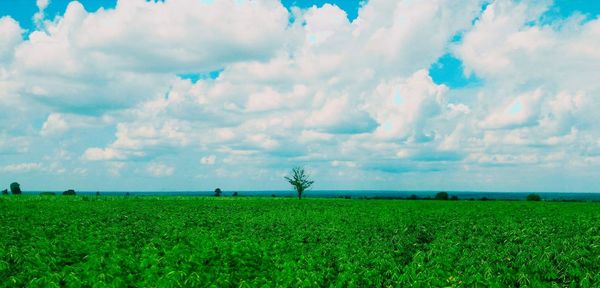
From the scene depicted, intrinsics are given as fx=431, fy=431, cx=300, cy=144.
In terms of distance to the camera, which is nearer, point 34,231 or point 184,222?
point 34,231

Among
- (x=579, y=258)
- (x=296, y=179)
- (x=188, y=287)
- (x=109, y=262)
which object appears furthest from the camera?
(x=296, y=179)

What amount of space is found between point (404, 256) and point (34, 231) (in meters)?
24.7

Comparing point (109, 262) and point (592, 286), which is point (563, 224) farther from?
point (109, 262)

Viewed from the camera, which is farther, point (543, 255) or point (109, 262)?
point (543, 255)

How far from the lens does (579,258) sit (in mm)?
20969

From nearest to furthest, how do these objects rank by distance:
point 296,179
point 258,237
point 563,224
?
1. point 258,237
2. point 563,224
3. point 296,179

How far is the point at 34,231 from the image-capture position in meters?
29.6

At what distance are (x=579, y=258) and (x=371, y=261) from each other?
32.9 feet

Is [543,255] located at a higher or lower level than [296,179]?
lower

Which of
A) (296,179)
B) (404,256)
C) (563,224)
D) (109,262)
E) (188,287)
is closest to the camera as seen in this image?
(188,287)

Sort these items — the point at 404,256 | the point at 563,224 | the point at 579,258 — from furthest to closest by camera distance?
the point at 563,224
the point at 404,256
the point at 579,258

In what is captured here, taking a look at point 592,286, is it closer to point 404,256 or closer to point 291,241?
point 404,256

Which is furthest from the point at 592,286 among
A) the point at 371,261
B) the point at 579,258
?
the point at 371,261

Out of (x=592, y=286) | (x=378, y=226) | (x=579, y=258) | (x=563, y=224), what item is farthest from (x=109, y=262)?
(x=563, y=224)
